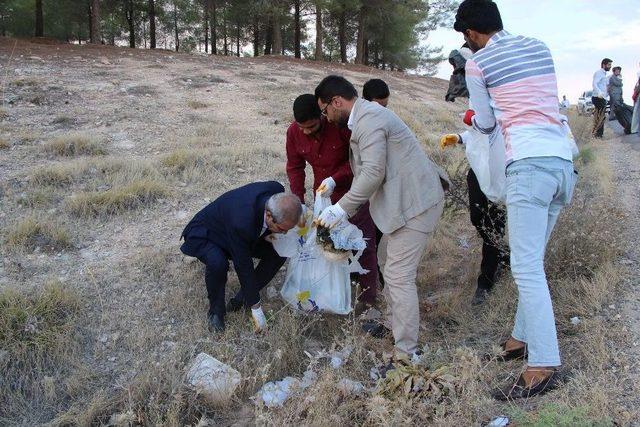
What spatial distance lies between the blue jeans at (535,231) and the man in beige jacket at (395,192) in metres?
0.46

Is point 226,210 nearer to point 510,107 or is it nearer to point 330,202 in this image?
point 330,202

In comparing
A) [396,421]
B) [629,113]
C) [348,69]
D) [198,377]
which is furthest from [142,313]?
[348,69]

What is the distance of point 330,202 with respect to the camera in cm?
321

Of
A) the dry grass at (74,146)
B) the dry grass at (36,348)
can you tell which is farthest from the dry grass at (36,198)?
the dry grass at (36,348)

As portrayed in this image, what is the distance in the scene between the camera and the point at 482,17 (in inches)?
87.1

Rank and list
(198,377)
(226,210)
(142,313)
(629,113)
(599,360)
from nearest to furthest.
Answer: (599,360) → (198,377) → (226,210) → (142,313) → (629,113)

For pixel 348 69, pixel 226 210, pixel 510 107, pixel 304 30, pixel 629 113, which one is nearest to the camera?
pixel 510 107

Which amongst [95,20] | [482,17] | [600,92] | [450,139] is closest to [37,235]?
[450,139]

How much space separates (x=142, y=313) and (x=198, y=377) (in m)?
0.79

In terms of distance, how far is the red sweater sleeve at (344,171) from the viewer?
10.3ft

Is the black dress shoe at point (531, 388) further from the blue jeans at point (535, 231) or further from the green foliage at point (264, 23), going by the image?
the green foliage at point (264, 23)

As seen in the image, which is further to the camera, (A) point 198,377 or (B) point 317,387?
(A) point 198,377

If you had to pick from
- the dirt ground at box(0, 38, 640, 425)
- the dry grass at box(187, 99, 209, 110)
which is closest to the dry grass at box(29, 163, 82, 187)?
the dirt ground at box(0, 38, 640, 425)

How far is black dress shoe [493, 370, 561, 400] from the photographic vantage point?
219 centimetres
